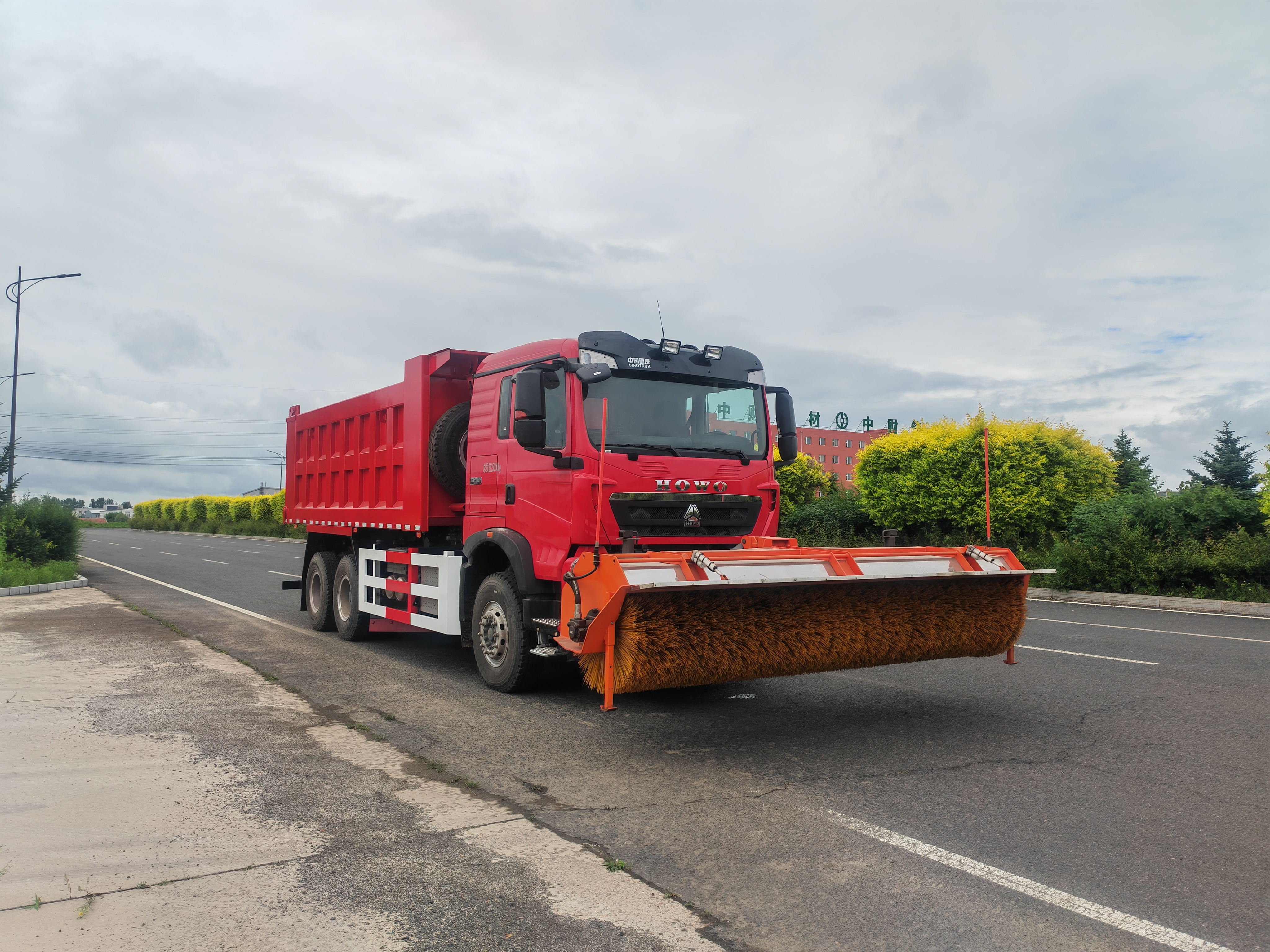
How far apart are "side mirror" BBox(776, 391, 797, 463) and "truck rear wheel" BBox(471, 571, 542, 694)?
2567 millimetres

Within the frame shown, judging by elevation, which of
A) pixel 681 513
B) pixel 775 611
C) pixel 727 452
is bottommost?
pixel 775 611

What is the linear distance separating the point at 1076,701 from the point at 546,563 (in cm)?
437

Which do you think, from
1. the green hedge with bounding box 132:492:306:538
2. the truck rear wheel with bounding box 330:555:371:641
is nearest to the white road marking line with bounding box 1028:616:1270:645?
the truck rear wheel with bounding box 330:555:371:641

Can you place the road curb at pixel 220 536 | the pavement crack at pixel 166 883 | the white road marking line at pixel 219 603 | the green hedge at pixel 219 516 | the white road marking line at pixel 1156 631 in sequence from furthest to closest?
the green hedge at pixel 219 516, the road curb at pixel 220 536, the white road marking line at pixel 219 603, the white road marking line at pixel 1156 631, the pavement crack at pixel 166 883

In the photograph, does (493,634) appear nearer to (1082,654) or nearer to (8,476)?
(1082,654)

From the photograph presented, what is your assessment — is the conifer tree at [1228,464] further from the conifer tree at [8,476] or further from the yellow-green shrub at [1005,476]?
the conifer tree at [8,476]

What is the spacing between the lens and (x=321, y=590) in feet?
36.3

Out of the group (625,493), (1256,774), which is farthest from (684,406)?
(1256,774)

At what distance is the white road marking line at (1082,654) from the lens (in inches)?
345

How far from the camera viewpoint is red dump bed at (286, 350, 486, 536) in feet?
27.6

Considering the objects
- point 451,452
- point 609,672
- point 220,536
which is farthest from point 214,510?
point 609,672

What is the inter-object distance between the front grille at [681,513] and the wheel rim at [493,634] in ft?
4.66

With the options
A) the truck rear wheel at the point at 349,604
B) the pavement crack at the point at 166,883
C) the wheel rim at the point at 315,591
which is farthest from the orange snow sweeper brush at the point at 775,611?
the wheel rim at the point at 315,591

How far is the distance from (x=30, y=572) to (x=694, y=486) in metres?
15.7
